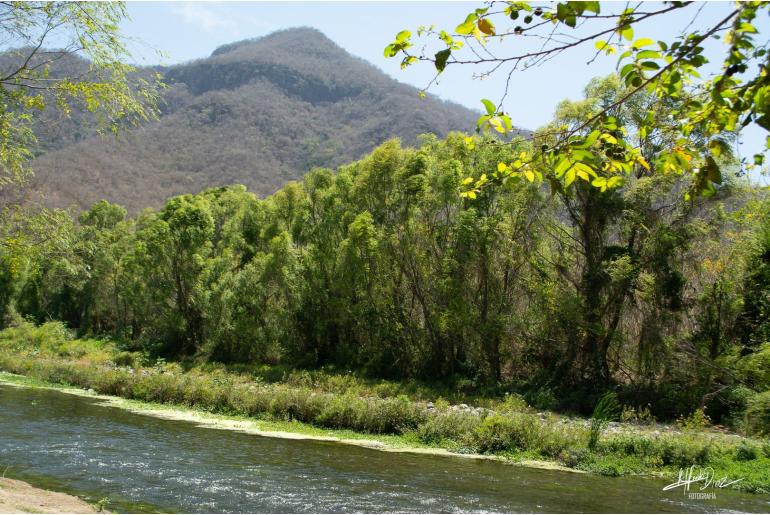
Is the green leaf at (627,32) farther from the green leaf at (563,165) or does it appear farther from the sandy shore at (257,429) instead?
the sandy shore at (257,429)

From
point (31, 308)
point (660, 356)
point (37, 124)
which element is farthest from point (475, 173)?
point (31, 308)

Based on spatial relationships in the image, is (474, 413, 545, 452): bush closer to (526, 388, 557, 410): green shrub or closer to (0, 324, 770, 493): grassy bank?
(0, 324, 770, 493): grassy bank

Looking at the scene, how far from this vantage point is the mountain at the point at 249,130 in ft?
272

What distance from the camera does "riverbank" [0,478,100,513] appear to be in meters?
7.20

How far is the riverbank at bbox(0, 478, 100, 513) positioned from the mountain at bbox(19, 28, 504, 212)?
5149 centimetres

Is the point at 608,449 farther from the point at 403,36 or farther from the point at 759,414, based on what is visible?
the point at 403,36

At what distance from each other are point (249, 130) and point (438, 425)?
107130 millimetres

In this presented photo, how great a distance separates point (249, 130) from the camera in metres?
115

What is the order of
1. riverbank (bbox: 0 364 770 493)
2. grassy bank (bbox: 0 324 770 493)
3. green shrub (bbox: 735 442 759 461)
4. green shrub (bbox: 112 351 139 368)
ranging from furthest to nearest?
green shrub (bbox: 112 351 139 368)
grassy bank (bbox: 0 324 770 493)
green shrub (bbox: 735 442 759 461)
riverbank (bbox: 0 364 770 493)

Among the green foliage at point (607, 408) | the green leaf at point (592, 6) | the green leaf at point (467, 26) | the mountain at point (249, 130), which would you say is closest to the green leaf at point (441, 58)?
the green leaf at point (467, 26)

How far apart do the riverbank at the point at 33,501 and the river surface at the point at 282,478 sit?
569 millimetres

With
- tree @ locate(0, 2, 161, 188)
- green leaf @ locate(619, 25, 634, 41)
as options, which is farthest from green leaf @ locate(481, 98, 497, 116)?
tree @ locate(0, 2, 161, 188)

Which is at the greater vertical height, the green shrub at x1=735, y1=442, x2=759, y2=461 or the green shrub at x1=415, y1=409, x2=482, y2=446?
the green shrub at x1=735, y1=442, x2=759, y2=461

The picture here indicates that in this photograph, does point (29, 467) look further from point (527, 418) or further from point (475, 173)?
point (475, 173)
